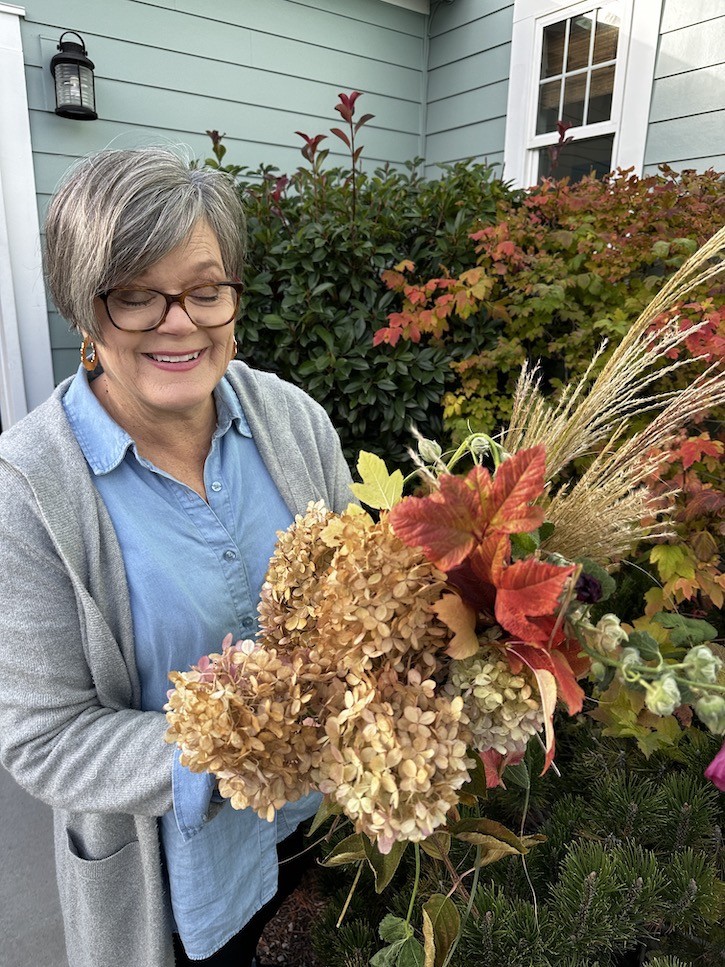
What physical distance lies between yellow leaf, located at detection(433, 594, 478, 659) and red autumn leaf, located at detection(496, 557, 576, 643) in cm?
4

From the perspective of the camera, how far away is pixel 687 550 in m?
1.90

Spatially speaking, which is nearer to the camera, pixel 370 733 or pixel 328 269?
pixel 370 733

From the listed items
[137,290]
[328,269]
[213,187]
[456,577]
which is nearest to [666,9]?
[328,269]

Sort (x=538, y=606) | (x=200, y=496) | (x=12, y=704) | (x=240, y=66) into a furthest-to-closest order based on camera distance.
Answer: (x=240, y=66)
(x=200, y=496)
(x=12, y=704)
(x=538, y=606)

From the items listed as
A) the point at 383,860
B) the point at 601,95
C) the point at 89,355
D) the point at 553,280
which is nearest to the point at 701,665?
the point at 383,860

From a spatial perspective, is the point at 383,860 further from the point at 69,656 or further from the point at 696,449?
the point at 696,449

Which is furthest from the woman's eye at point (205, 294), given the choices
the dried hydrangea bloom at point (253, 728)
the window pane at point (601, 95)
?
the window pane at point (601, 95)

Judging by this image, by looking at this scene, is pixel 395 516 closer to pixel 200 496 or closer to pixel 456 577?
pixel 456 577

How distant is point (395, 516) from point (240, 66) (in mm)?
3995

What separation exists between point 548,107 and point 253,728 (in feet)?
14.1

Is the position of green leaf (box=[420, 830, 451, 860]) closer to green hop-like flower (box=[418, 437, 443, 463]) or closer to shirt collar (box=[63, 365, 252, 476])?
green hop-like flower (box=[418, 437, 443, 463])

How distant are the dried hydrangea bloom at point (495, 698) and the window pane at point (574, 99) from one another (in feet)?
13.4

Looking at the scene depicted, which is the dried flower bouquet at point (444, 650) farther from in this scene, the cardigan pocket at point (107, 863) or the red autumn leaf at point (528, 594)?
the cardigan pocket at point (107, 863)

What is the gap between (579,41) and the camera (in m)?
3.64
